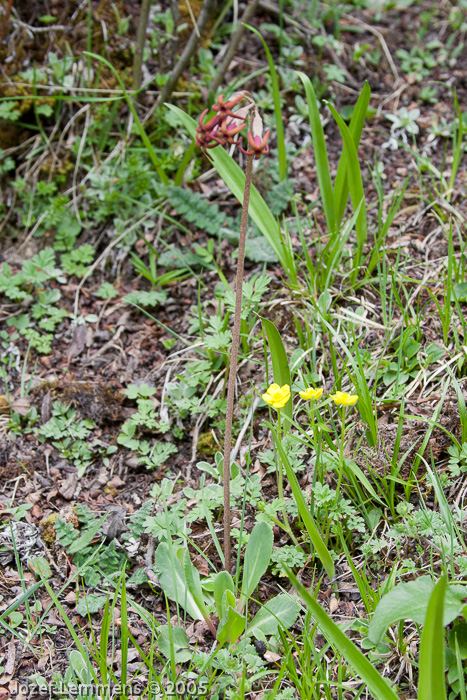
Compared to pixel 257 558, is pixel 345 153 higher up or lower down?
higher up

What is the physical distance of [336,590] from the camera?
6.51ft

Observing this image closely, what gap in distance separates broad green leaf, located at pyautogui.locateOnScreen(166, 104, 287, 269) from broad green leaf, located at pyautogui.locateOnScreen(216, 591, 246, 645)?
1540 millimetres

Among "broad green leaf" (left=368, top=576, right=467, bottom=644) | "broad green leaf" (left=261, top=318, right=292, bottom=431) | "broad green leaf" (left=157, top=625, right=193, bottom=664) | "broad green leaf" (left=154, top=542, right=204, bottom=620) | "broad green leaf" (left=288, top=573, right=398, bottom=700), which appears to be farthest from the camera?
"broad green leaf" (left=261, top=318, right=292, bottom=431)

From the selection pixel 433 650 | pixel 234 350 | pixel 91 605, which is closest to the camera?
pixel 433 650

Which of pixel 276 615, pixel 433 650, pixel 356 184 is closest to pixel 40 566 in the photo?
pixel 276 615

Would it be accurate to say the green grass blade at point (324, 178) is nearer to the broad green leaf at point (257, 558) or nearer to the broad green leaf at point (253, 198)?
the broad green leaf at point (253, 198)

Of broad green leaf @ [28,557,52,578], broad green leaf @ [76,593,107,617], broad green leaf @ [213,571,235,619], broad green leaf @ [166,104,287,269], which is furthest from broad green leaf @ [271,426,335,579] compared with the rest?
broad green leaf @ [166,104,287,269]

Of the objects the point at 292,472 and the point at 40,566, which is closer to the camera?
the point at 292,472

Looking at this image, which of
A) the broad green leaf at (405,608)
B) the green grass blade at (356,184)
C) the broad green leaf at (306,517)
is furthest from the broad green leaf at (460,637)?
the green grass blade at (356,184)

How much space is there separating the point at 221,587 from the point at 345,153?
1.91 meters

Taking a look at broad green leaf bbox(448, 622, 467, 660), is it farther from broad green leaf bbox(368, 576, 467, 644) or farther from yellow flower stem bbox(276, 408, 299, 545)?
yellow flower stem bbox(276, 408, 299, 545)

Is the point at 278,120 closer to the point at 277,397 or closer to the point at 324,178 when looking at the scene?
the point at 324,178

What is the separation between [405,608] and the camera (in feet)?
4.98

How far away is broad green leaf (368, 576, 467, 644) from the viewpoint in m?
1.50
